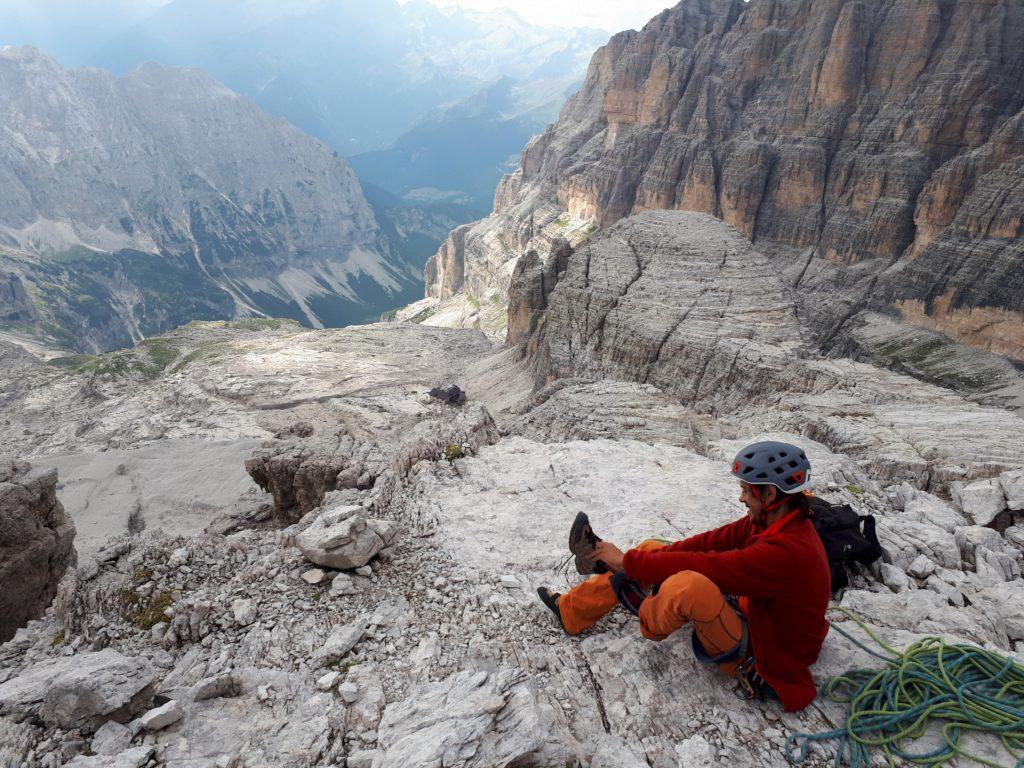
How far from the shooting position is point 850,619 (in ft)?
24.1

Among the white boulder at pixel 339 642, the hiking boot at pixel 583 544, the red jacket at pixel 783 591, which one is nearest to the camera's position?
the red jacket at pixel 783 591

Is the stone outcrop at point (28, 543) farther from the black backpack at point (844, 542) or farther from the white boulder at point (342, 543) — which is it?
the black backpack at point (844, 542)

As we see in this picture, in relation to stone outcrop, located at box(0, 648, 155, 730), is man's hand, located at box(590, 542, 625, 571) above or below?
below

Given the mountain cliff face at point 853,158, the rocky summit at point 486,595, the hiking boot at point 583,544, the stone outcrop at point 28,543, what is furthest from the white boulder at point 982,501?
the mountain cliff face at point 853,158

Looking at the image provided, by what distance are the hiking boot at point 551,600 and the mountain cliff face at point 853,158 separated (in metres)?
54.7

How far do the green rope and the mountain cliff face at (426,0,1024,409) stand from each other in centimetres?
5331

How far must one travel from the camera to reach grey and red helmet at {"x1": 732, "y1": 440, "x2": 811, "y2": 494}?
5.66 metres

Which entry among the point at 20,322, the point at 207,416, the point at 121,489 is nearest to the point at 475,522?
the point at 121,489

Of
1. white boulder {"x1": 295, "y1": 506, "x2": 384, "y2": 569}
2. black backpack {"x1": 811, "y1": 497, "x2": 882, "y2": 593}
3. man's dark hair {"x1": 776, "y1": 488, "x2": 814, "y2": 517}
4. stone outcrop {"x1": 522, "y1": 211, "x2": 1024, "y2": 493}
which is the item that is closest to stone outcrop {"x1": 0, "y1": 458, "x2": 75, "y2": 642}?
white boulder {"x1": 295, "y1": 506, "x2": 384, "y2": 569}

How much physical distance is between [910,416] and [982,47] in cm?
6767

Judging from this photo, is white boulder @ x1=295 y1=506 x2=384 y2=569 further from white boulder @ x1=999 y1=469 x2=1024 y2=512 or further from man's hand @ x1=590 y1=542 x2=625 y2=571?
white boulder @ x1=999 y1=469 x2=1024 y2=512

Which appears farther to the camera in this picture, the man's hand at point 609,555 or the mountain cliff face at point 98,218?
the mountain cliff face at point 98,218

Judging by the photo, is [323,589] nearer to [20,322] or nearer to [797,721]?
[797,721]

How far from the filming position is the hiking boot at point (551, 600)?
756 cm
